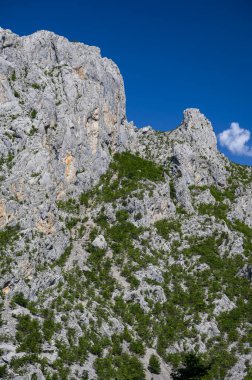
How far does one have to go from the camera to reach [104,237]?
121 m

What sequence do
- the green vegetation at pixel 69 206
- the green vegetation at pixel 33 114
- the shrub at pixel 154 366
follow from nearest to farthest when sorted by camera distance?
the shrub at pixel 154 366, the green vegetation at pixel 69 206, the green vegetation at pixel 33 114

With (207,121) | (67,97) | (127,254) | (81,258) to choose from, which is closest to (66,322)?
(81,258)

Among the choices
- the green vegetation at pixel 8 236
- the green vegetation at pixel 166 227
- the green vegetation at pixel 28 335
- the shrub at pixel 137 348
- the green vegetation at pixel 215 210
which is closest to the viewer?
the green vegetation at pixel 28 335

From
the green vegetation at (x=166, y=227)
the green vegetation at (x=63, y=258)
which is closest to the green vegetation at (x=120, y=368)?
the green vegetation at (x=63, y=258)

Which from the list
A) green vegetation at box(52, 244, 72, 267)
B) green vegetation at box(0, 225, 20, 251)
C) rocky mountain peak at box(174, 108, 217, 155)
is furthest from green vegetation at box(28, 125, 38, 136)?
rocky mountain peak at box(174, 108, 217, 155)

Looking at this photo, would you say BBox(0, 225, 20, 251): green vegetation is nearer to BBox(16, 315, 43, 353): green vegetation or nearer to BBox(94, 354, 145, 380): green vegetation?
BBox(16, 315, 43, 353): green vegetation

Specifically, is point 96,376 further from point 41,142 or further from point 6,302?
point 41,142

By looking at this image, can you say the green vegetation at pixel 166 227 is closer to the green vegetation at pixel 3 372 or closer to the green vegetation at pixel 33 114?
the green vegetation at pixel 33 114

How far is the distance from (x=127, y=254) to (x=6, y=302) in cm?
3647

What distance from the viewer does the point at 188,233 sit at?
5162 inches

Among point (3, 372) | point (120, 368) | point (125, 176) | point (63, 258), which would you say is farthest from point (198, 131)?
point (3, 372)

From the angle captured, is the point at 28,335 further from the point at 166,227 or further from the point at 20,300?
the point at 166,227

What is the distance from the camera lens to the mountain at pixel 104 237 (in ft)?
305

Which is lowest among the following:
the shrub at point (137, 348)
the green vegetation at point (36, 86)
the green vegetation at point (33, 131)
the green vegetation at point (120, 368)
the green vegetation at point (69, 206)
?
the green vegetation at point (120, 368)
